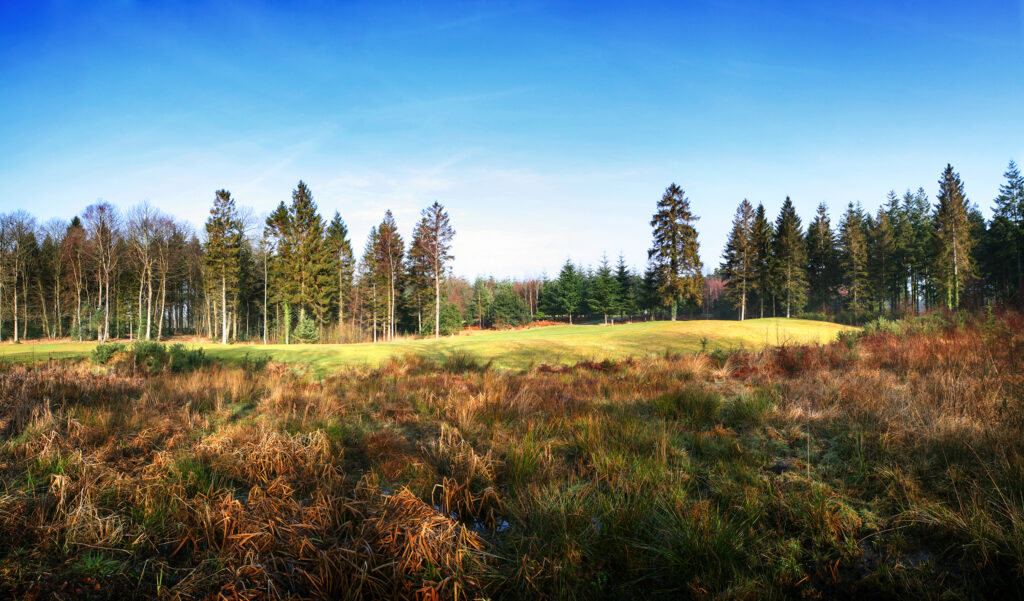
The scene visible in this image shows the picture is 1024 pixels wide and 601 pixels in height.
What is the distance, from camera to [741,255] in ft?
164

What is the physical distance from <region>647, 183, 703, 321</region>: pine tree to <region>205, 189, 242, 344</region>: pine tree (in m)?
45.7

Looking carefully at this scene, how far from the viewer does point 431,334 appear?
4903 cm

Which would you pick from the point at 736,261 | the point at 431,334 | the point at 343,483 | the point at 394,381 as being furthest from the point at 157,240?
the point at 736,261

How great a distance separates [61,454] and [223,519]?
3037 mm

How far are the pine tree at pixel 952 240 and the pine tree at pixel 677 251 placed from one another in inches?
982

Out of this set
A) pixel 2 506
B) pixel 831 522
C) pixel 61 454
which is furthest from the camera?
pixel 61 454

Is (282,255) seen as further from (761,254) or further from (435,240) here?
(761,254)

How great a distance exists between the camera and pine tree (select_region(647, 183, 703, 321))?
4597cm

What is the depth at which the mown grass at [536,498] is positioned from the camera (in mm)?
2551

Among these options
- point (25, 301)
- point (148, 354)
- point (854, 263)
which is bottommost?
point (148, 354)

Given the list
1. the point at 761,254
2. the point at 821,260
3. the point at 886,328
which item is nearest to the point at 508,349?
the point at 886,328

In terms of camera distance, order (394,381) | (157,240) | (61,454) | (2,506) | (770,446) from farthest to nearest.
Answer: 1. (157,240)
2. (394,381)
3. (770,446)
4. (61,454)
5. (2,506)

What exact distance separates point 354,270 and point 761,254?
2006 inches

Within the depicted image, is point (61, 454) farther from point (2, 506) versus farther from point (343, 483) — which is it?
point (343, 483)
